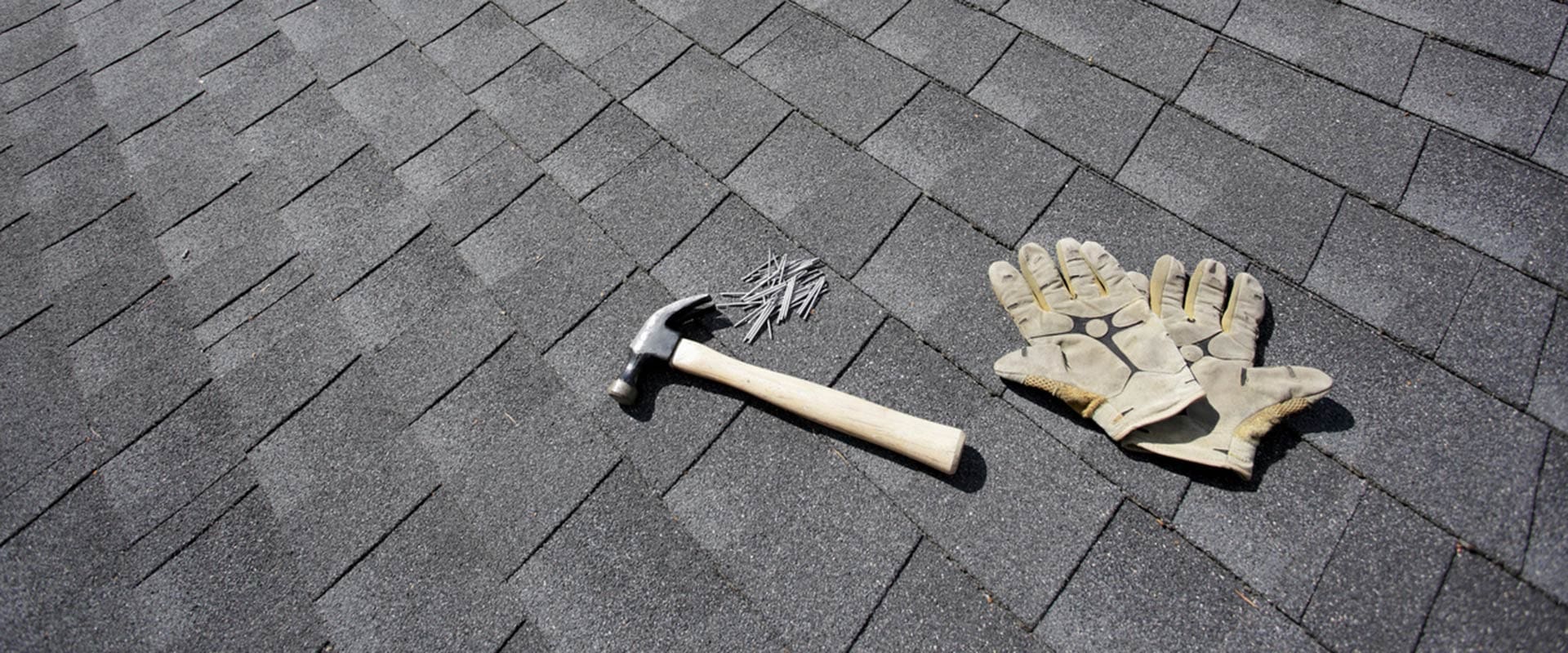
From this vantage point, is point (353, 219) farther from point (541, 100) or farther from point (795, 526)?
point (795, 526)

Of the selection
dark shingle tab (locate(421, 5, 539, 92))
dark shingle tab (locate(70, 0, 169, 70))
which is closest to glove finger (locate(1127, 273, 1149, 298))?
dark shingle tab (locate(421, 5, 539, 92))

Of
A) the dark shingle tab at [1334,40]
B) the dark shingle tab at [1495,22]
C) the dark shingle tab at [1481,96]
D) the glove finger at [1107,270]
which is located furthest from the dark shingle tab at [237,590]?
the dark shingle tab at [1495,22]

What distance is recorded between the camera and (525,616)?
1741 mm

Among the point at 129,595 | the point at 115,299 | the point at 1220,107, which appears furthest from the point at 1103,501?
the point at 115,299

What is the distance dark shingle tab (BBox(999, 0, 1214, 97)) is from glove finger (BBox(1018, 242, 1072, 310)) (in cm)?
74

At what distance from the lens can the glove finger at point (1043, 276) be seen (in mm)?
2033

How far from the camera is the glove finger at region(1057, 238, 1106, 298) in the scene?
207cm

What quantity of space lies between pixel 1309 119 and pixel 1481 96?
42 cm

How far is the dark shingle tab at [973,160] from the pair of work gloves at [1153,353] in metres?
0.16

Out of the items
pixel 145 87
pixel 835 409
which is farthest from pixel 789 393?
pixel 145 87

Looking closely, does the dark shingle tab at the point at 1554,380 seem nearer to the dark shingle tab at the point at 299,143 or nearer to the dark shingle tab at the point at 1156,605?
the dark shingle tab at the point at 1156,605

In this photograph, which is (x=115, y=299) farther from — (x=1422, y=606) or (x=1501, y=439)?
(x=1501, y=439)

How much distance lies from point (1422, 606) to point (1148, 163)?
125 cm

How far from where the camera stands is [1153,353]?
2.00 m
